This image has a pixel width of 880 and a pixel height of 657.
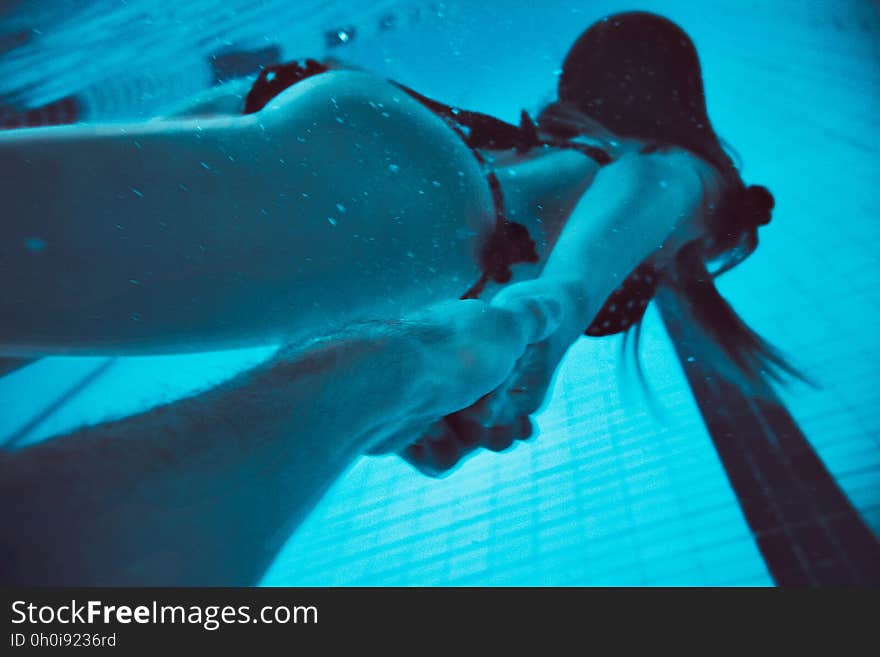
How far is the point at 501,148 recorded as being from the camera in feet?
2.77

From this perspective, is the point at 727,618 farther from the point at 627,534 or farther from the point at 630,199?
the point at 627,534

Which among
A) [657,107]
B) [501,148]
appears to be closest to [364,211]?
[501,148]

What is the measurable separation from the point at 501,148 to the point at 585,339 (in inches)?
15.9

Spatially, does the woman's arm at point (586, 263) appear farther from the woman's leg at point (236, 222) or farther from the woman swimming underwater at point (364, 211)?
the woman's leg at point (236, 222)

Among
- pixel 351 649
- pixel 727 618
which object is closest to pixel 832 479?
pixel 727 618

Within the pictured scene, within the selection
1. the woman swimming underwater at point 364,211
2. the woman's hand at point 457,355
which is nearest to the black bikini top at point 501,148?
the woman swimming underwater at point 364,211

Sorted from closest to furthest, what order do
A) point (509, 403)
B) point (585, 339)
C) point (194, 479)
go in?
point (194, 479) → point (509, 403) → point (585, 339)

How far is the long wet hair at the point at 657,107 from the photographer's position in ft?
3.06

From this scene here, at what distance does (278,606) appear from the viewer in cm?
40

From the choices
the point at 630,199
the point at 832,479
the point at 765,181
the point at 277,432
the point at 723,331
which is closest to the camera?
the point at 277,432

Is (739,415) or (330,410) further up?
(330,410)

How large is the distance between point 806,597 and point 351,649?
343 millimetres

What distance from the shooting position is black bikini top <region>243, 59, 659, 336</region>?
2.22ft

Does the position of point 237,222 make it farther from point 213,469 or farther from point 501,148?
point 501,148
